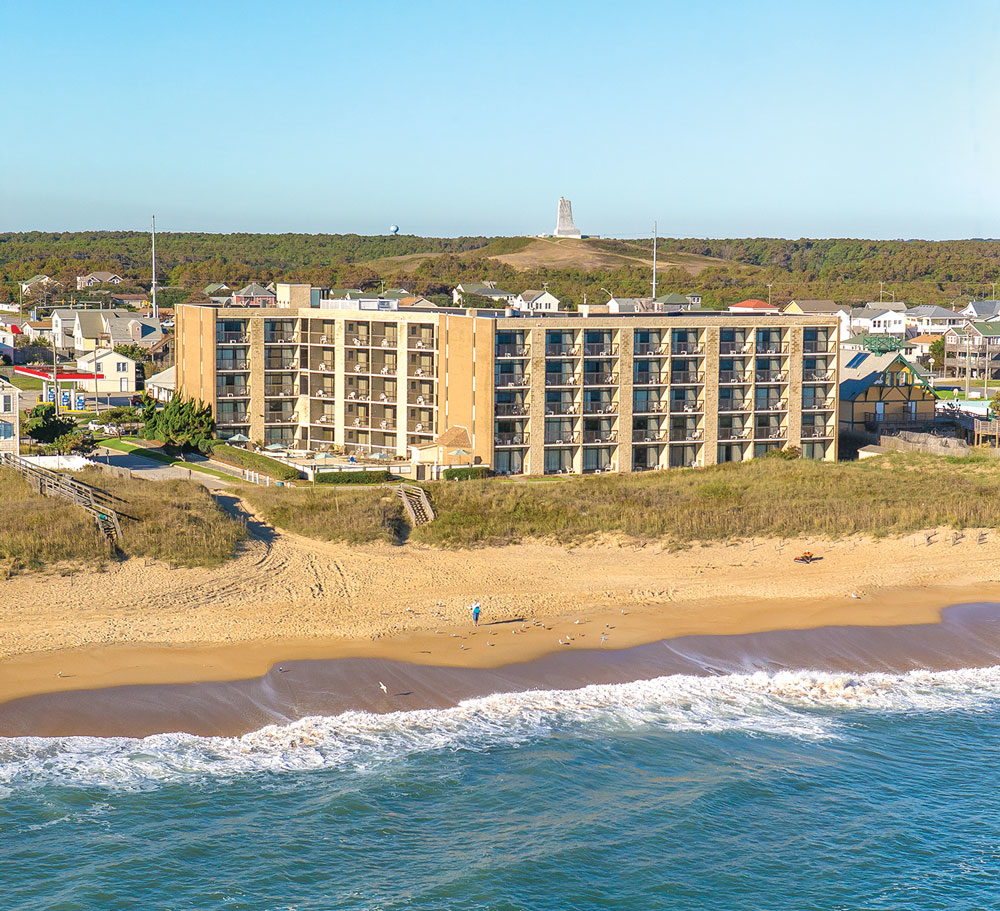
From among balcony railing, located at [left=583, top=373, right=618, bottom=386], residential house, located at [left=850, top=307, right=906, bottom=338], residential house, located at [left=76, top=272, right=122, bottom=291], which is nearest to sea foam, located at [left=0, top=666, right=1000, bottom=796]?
balcony railing, located at [left=583, top=373, right=618, bottom=386]

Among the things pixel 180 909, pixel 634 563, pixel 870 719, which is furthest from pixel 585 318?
pixel 180 909

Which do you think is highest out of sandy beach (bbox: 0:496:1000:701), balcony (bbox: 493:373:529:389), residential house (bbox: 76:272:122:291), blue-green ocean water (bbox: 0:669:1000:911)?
residential house (bbox: 76:272:122:291)

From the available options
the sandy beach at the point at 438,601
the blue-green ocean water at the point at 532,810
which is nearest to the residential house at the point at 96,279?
the sandy beach at the point at 438,601

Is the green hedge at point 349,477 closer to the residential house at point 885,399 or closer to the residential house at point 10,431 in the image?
the residential house at point 10,431

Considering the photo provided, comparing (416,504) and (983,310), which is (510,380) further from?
(983,310)

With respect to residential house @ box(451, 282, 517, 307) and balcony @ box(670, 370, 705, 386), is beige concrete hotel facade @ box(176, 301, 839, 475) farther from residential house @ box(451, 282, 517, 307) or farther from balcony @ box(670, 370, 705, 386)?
residential house @ box(451, 282, 517, 307)

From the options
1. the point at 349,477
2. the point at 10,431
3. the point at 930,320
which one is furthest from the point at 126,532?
the point at 930,320
